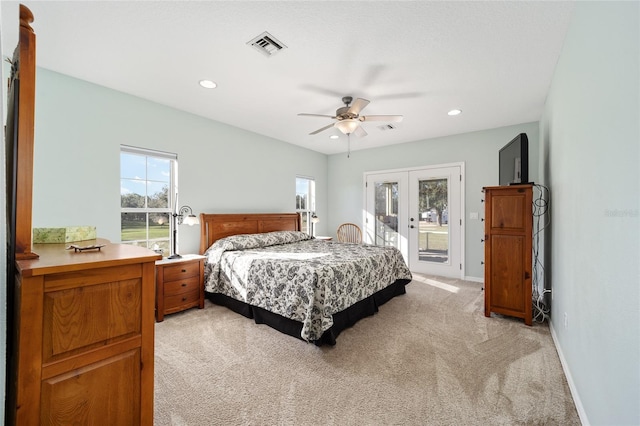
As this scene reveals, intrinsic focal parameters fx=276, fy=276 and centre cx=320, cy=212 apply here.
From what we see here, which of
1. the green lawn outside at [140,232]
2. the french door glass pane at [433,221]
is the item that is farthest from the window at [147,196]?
the french door glass pane at [433,221]

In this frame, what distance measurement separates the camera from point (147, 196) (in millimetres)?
3504

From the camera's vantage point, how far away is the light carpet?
1669mm

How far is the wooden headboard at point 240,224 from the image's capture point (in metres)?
3.89

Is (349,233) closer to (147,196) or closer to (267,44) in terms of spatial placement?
(147,196)

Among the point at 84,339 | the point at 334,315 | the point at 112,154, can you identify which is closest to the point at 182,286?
the point at 112,154

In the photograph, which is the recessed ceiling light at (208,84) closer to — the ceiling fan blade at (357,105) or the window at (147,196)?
the window at (147,196)

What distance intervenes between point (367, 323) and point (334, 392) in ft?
3.81

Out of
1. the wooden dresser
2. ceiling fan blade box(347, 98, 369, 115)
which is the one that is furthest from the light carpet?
ceiling fan blade box(347, 98, 369, 115)

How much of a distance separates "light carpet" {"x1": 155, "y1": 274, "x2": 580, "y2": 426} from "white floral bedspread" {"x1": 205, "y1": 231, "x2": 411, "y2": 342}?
11.6 inches

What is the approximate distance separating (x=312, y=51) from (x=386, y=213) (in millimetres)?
3894

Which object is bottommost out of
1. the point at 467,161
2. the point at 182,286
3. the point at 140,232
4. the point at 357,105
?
the point at 182,286

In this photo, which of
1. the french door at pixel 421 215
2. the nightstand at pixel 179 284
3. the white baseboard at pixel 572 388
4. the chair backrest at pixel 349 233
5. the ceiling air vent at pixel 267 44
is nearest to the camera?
the white baseboard at pixel 572 388

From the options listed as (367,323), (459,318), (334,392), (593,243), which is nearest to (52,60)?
(334,392)

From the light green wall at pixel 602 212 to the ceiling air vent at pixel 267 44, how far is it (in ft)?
6.47
